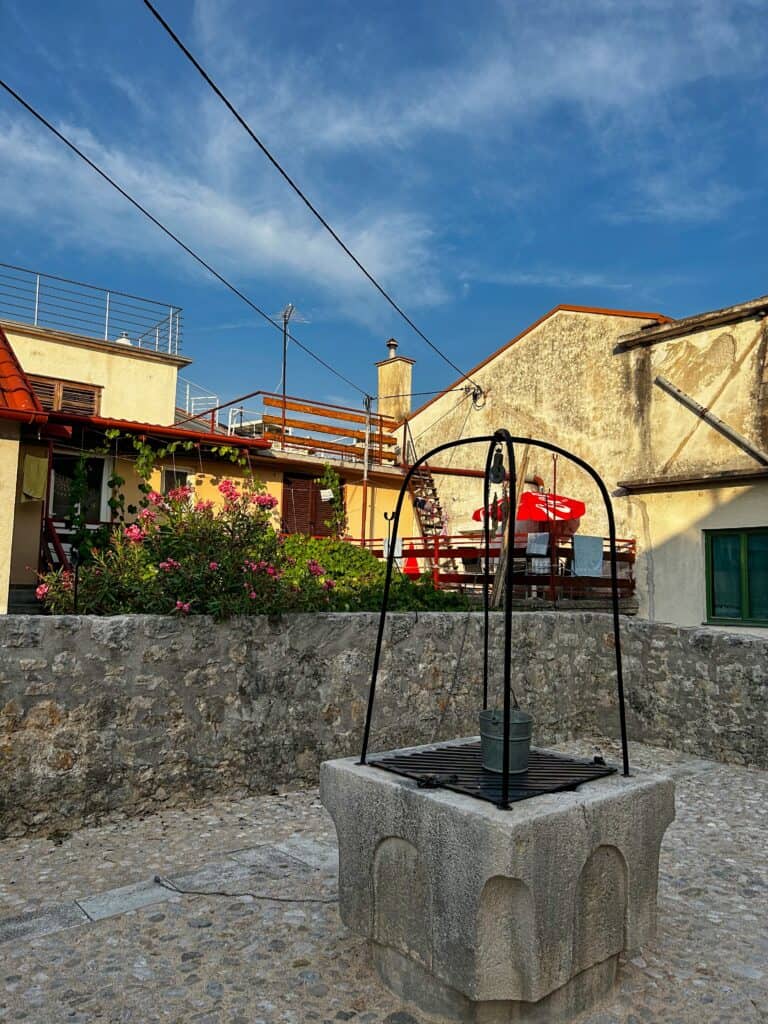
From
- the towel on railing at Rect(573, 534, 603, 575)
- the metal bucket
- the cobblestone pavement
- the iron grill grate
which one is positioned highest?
the towel on railing at Rect(573, 534, 603, 575)

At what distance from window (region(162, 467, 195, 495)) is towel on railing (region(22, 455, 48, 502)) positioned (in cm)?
412

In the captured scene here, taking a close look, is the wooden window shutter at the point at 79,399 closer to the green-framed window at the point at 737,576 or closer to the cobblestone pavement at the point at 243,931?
the cobblestone pavement at the point at 243,931

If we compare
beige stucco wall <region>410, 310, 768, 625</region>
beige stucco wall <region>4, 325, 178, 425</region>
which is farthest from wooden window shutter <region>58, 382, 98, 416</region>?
beige stucco wall <region>410, 310, 768, 625</region>

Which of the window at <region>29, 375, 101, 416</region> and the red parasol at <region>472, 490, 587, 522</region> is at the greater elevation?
the window at <region>29, 375, 101, 416</region>

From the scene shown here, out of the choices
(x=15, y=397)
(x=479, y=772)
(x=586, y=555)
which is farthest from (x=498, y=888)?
(x=586, y=555)

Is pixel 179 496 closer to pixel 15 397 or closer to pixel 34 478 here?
pixel 15 397

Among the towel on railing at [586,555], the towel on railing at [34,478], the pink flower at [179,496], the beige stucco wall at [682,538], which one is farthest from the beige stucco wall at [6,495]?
the beige stucco wall at [682,538]

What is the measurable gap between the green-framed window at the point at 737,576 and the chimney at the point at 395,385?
31.8 feet

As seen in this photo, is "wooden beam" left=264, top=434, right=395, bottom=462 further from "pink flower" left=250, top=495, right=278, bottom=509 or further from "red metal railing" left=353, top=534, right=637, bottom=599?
"pink flower" left=250, top=495, right=278, bottom=509

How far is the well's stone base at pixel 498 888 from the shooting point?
261 centimetres

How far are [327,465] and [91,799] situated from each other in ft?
34.7

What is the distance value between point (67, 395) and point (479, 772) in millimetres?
13990

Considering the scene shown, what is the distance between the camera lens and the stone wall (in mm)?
4637

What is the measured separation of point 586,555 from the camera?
1113 cm
